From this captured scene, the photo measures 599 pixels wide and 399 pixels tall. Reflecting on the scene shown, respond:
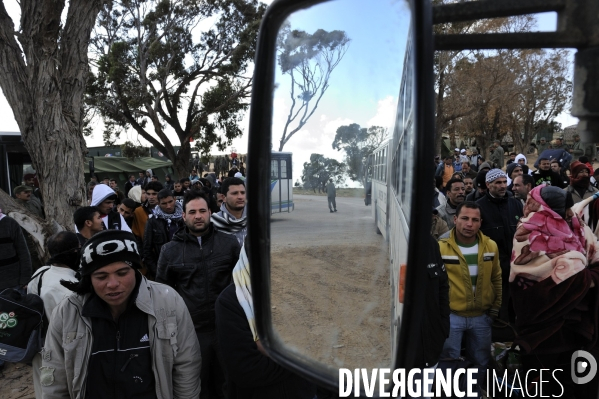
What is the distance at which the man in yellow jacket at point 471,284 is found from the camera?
3.80m

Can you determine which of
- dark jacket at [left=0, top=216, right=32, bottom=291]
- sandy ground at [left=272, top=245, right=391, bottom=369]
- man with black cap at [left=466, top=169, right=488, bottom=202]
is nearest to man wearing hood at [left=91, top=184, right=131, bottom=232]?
dark jacket at [left=0, top=216, right=32, bottom=291]

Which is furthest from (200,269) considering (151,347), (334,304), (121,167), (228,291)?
(121,167)

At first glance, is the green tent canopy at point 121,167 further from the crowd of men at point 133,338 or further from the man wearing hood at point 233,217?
the crowd of men at point 133,338

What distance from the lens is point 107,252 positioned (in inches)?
94.0

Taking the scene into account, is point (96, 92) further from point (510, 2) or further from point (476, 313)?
point (510, 2)

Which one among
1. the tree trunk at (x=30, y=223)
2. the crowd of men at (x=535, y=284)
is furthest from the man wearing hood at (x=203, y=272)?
the tree trunk at (x=30, y=223)

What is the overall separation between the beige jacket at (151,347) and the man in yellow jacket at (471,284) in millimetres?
2138

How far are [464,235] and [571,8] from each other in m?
3.39

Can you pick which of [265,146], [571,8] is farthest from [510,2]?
[265,146]

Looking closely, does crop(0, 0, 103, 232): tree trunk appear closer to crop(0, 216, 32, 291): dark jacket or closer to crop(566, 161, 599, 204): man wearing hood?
crop(0, 216, 32, 291): dark jacket

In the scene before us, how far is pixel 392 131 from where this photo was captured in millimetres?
739

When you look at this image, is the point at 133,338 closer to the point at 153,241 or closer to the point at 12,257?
the point at 153,241

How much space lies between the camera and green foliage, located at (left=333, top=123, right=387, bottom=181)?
29.3 inches

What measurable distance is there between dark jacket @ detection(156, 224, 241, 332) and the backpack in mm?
843
